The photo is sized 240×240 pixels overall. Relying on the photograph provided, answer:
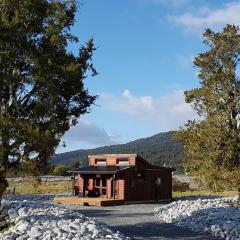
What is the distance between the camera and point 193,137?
2608cm

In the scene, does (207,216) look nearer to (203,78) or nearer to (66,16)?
(203,78)

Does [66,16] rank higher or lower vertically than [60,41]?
higher

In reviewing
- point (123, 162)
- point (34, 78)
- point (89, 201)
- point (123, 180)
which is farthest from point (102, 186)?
point (34, 78)

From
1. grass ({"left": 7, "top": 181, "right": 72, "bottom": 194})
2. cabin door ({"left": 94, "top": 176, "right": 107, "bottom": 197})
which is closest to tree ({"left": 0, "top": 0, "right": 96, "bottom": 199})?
cabin door ({"left": 94, "top": 176, "right": 107, "bottom": 197})

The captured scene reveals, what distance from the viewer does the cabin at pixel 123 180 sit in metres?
Answer: 38.2

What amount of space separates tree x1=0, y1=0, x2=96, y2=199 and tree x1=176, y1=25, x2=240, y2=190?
9351 millimetres

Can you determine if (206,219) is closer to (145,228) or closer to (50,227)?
(145,228)

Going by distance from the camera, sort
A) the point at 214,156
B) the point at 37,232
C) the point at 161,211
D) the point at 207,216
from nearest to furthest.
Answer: the point at 37,232, the point at 207,216, the point at 214,156, the point at 161,211

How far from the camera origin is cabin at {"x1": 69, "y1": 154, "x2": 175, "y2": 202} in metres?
38.2

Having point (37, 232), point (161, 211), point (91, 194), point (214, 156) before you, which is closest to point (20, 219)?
point (37, 232)

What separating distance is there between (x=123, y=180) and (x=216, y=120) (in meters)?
13.9

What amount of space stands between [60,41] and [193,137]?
10.7m

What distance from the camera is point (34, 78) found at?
1758cm

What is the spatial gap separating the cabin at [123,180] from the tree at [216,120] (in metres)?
12.2
